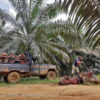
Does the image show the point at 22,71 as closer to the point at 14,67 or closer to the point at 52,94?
the point at 14,67

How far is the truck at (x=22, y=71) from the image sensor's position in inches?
471

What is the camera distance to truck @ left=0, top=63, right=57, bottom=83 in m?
12.0

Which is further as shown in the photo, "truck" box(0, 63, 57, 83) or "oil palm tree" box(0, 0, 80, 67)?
"oil palm tree" box(0, 0, 80, 67)

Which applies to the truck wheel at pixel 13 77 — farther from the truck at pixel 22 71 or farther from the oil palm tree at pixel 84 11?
the oil palm tree at pixel 84 11

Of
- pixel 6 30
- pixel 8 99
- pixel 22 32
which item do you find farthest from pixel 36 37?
pixel 8 99

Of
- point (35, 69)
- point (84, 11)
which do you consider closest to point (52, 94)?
point (84, 11)

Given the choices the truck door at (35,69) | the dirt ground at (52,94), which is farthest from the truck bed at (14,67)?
the dirt ground at (52,94)

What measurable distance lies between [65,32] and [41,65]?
9.36ft

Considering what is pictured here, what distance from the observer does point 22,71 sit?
12.6 m

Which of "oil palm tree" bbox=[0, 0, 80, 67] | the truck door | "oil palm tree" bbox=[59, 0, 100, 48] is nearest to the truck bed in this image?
the truck door

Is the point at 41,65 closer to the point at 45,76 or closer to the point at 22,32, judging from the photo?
the point at 45,76

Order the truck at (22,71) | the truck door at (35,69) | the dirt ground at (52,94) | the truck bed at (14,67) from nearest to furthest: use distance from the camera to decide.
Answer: the dirt ground at (52,94)
the truck bed at (14,67)
the truck at (22,71)
the truck door at (35,69)

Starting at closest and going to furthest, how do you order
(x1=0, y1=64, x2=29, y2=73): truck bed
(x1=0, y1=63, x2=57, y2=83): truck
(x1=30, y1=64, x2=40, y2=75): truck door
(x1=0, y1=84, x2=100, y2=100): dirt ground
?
(x1=0, y1=84, x2=100, y2=100): dirt ground
(x1=0, y1=64, x2=29, y2=73): truck bed
(x1=0, y1=63, x2=57, y2=83): truck
(x1=30, y1=64, x2=40, y2=75): truck door

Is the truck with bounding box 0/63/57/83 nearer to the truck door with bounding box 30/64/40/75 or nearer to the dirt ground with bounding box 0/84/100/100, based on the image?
the truck door with bounding box 30/64/40/75
